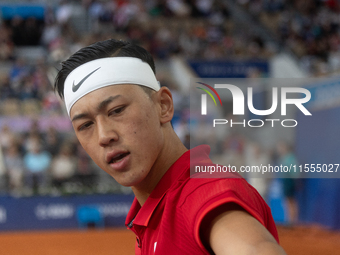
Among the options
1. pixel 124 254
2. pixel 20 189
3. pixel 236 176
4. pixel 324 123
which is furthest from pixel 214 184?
pixel 20 189

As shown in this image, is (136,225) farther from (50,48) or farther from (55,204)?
(50,48)

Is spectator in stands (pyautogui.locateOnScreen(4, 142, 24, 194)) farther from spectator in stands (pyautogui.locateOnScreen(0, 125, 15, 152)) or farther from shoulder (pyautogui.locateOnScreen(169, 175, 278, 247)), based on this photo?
shoulder (pyautogui.locateOnScreen(169, 175, 278, 247))

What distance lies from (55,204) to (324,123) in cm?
635

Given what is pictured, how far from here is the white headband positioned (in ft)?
5.30

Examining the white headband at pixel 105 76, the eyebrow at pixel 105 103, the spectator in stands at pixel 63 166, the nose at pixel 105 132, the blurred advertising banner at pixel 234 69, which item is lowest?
the spectator in stands at pixel 63 166

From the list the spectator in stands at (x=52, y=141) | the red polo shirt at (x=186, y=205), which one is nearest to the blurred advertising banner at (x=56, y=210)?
the spectator in stands at (x=52, y=141)

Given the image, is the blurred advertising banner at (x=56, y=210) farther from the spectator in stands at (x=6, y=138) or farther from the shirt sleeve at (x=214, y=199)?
the shirt sleeve at (x=214, y=199)

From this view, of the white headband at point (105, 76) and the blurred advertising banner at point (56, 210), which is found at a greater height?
the white headband at point (105, 76)

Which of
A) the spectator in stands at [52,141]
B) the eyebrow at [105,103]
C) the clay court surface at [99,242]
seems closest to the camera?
the eyebrow at [105,103]

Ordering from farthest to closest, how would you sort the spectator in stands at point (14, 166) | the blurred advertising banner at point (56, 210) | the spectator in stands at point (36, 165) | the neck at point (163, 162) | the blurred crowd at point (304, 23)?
the blurred crowd at point (304, 23) → the blurred advertising banner at point (56, 210) → the spectator in stands at point (36, 165) → the spectator in stands at point (14, 166) → the neck at point (163, 162)

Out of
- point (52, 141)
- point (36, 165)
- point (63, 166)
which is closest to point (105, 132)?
point (63, 166)

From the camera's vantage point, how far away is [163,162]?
174 cm

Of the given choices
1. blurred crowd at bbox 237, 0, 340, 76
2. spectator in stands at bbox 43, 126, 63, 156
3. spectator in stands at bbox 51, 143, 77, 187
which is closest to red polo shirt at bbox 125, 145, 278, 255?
spectator in stands at bbox 51, 143, 77, 187

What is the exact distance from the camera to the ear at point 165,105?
1751 millimetres
